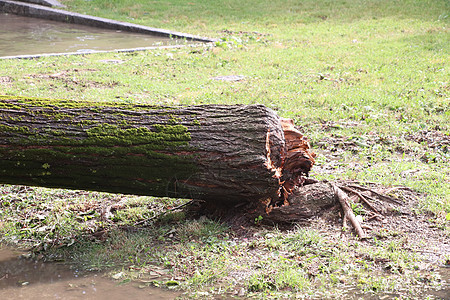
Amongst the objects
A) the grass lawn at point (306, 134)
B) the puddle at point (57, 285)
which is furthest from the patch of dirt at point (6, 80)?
the puddle at point (57, 285)

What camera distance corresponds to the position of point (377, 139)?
225 inches

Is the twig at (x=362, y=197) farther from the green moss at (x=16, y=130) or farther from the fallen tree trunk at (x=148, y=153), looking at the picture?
the green moss at (x=16, y=130)

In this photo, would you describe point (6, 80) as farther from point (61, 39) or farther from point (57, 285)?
point (57, 285)

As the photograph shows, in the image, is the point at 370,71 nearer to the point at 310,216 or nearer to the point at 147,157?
the point at 310,216

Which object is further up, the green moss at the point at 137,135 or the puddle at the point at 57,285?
the green moss at the point at 137,135

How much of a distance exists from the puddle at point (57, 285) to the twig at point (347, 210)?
1.45 m

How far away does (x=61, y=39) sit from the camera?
42.3ft

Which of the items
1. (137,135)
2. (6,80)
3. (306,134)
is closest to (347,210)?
(137,135)

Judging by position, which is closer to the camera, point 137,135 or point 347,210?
point 137,135

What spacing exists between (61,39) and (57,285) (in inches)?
420

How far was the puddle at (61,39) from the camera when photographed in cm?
1170

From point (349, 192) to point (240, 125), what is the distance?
45.9 inches

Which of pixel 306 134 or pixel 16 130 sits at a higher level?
pixel 16 130

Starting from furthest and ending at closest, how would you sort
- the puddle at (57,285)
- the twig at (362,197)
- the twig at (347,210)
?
the twig at (362,197), the twig at (347,210), the puddle at (57,285)
